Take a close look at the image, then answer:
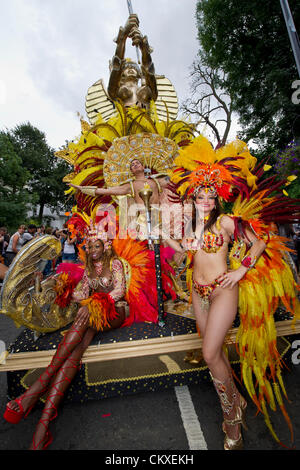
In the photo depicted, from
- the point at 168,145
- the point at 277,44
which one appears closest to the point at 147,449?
the point at 168,145

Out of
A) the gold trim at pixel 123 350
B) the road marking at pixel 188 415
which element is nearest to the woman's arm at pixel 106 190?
the gold trim at pixel 123 350

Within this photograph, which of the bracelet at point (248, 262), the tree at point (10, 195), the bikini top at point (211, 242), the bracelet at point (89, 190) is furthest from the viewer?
the tree at point (10, 195)

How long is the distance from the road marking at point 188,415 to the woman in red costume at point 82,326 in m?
0.72

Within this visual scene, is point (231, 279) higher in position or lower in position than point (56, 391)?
higher

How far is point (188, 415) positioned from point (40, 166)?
106 feet

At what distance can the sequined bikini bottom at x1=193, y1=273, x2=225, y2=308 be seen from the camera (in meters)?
1.98

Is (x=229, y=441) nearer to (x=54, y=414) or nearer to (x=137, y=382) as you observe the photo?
(x=137, y=382)

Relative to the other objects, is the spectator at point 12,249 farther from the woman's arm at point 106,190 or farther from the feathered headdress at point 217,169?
the feathered headdress at point 217,169

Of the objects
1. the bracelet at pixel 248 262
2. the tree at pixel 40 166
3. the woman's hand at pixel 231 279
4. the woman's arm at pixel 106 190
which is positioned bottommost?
the woman's hand at pixel 231 279

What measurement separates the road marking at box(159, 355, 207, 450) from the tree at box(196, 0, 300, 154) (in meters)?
11.2

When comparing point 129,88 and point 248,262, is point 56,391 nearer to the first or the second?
point 248,262

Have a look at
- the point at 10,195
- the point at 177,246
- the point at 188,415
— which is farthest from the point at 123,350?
the point at 10,195

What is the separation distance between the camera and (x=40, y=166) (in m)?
29.5

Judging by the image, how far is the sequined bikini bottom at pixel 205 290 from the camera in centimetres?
198
